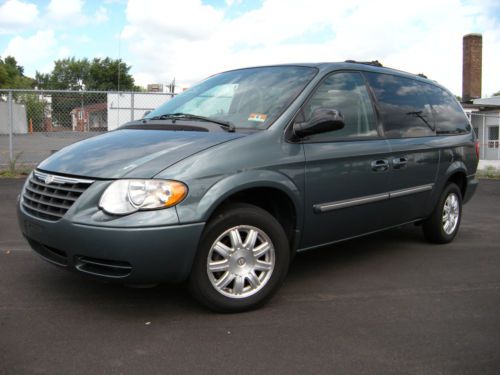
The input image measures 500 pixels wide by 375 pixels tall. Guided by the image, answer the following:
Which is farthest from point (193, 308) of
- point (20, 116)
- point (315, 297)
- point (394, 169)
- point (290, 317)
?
point (20, 116)

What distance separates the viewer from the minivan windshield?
391cm

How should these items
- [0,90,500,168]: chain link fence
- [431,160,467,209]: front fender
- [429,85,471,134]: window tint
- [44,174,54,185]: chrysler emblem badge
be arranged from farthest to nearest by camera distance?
[0,90,500,168]: chain link fence → [429,85,471,134]: window tint → [431,160,467,209]: front fender → [44,174,54,185]: chrysler emblem badge

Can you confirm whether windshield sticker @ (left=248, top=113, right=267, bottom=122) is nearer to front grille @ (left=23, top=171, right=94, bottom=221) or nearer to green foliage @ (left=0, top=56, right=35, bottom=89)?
front grille @ (left=23, top=171, right=94, bottom=221)

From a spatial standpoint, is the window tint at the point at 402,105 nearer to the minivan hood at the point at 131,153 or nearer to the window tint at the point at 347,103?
the window tint at the point at 347,103

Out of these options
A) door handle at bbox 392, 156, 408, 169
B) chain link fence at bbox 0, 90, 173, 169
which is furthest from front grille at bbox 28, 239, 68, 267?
A: chain link fence at bbox 0, 90, 173, 169

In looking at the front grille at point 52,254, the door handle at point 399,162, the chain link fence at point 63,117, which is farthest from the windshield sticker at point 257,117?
the chain link fence at point 63,117

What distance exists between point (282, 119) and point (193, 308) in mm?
1476

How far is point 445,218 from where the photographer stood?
5734mm

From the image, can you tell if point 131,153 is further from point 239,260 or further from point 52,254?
point 239,260

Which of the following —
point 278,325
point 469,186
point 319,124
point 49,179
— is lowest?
point 278,325

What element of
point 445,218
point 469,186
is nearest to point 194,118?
point 445,218

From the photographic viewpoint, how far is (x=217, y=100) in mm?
4359

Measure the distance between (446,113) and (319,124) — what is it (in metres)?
2.61

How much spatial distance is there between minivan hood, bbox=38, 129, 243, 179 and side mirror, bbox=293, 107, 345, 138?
1.54 ft
